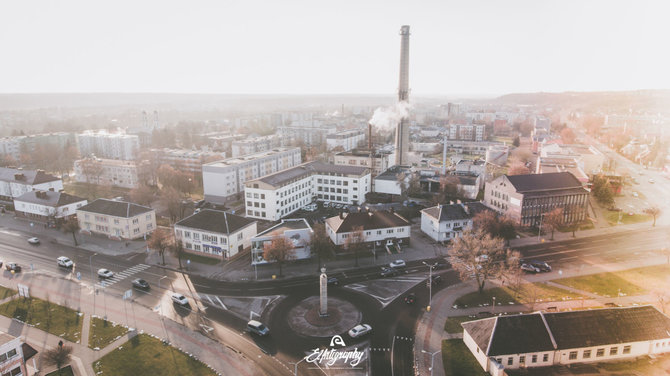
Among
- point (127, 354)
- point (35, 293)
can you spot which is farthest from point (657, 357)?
point (35, 293)

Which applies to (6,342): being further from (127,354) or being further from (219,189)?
(219,189)

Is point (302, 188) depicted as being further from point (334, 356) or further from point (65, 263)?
point (334, 356)

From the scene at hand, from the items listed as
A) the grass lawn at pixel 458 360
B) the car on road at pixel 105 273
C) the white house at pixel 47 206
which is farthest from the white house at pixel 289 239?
the white house at pixel 47 206

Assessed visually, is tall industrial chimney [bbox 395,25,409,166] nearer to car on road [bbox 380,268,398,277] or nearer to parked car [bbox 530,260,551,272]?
parked car [bbox 530,260,551,272]

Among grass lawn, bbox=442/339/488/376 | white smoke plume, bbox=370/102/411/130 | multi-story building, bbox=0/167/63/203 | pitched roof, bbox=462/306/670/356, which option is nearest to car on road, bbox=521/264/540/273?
pitched roof, bbox=462/306/670/356

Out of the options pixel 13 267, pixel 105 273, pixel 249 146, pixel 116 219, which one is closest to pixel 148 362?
pixel 105 273

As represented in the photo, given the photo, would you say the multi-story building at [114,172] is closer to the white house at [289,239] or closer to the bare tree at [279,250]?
the white house at [289,239]

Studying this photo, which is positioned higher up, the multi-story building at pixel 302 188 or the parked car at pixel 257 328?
the multi-story building at pixel 302 188
